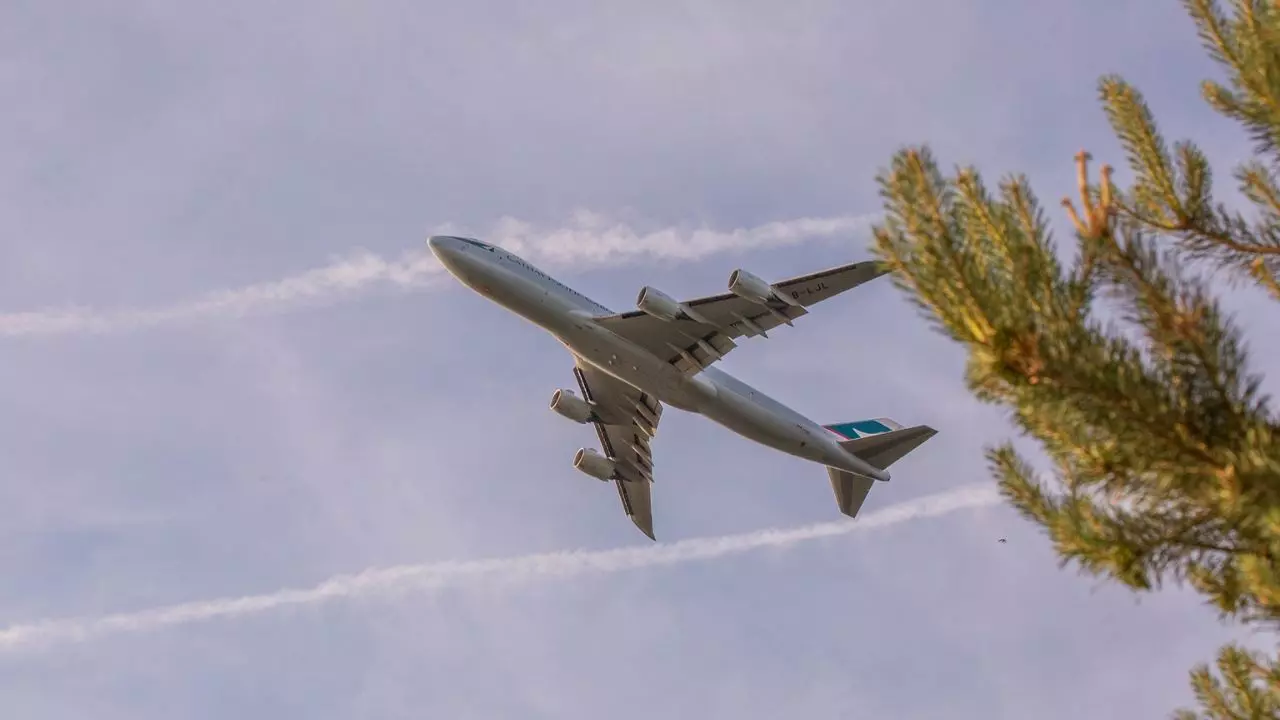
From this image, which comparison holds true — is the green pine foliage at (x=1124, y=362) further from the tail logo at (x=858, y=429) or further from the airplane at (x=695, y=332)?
the tail logo at (x=858, y=429)

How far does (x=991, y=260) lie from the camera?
8.00 metres

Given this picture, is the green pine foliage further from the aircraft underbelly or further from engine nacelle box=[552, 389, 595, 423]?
engine nacelle box=[552, 389, 595, 423]

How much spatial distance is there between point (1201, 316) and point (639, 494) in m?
52.4

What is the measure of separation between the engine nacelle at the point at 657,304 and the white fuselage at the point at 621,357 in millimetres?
2408

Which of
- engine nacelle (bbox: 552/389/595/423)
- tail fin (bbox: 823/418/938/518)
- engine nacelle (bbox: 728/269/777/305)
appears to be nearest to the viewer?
engine nacelle (bbox: 728/269/777/305)

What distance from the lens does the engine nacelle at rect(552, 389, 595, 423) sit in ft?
177

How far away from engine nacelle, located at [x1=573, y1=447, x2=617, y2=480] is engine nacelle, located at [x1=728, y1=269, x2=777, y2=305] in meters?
17.9

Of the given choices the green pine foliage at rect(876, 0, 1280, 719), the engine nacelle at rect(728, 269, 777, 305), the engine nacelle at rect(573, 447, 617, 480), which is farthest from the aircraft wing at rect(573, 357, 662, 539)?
the green pine foliage at rect(876, 0, 1280, 719)

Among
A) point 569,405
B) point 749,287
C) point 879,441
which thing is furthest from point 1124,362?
A: point 569,405

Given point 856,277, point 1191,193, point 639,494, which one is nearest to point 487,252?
point 856,277

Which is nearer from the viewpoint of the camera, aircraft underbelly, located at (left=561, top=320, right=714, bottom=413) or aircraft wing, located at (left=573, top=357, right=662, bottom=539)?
aircraft underbelly, located at (left=561, top=320, right=714, bottom=413)

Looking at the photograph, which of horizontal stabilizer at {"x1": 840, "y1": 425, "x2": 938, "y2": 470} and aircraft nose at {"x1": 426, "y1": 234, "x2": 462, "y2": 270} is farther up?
aircraft nose at {"x1": 426, "y1": 234, "x2": 462, "y2": 270}

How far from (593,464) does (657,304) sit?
16597 millimetres

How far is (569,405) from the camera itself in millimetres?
53812
